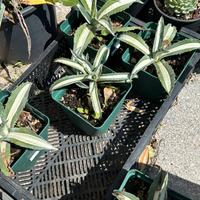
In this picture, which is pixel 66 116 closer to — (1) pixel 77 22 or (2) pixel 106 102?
(2) pixel 106 102

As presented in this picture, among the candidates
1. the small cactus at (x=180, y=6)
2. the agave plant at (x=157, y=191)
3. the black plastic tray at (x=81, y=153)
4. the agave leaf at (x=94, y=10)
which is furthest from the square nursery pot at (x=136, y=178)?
the small cactus at (x=180, y=6)

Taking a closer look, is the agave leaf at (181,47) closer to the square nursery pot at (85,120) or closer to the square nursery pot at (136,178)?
the square nursery pot at (85,120)

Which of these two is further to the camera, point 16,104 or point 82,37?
point 82,37

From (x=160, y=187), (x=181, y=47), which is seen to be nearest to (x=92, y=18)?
(x=181, y=47)

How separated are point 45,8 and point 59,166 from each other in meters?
0.74

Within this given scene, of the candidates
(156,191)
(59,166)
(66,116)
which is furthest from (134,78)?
(156,191)

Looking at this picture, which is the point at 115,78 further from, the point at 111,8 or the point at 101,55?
the point at 111,8

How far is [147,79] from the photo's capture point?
1.80 m

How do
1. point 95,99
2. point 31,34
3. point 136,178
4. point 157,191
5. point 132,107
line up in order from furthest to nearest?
point 31,34 → point 132,107 → point 95,99 → point 136,178 → point 157,191

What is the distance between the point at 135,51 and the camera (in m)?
1.88

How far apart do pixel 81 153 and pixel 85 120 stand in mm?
198

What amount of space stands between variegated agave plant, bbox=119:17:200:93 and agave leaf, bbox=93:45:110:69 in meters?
0.08

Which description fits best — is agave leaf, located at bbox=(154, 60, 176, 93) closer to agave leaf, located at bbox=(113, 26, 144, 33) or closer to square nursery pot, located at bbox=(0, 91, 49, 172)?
agave leaf, located at bbox=(113, 26, 144, 33)

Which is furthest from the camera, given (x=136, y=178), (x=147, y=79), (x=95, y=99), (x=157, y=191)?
(x=147, y=79)
